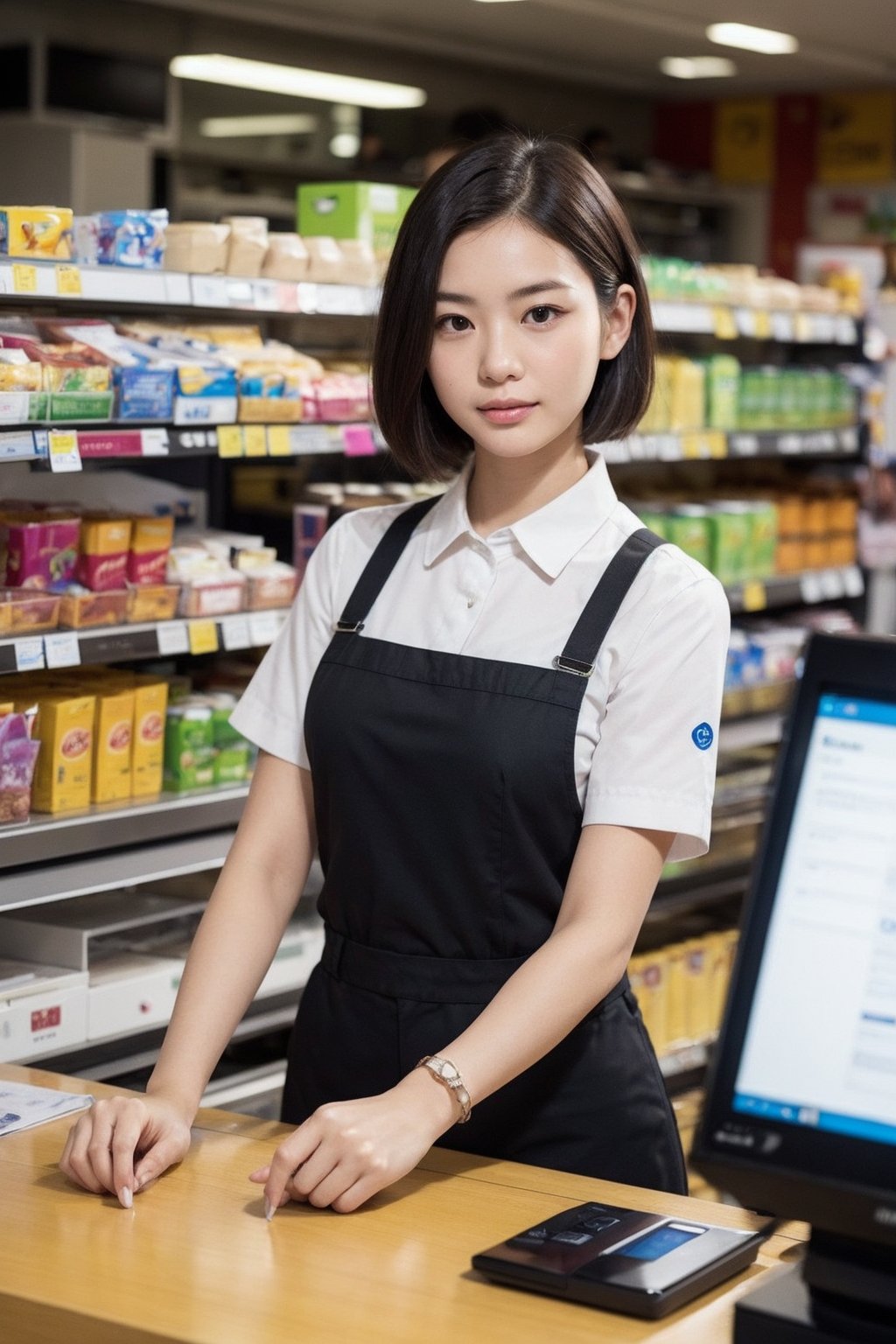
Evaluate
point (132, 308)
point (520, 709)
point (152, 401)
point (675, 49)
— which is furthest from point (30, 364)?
point (675, 49)

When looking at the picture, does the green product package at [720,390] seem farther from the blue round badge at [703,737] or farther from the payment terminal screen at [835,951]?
the payment terminal screen at [835,951]

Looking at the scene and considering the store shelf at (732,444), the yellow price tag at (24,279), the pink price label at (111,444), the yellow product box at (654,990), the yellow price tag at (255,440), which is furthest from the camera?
the yellow product box at (654,990)

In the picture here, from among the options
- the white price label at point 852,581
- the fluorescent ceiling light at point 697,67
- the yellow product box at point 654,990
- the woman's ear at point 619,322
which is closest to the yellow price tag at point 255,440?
the woman's ear at point 619,322

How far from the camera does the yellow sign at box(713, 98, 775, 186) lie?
11.4 metres

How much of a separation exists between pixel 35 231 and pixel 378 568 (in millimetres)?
1191

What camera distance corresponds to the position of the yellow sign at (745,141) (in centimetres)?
1136

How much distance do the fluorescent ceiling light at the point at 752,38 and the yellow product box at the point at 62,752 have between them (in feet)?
22.1

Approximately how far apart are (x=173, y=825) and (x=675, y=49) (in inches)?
303

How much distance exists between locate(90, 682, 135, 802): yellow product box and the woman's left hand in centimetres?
164

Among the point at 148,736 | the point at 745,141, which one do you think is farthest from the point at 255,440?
the point at 745,141

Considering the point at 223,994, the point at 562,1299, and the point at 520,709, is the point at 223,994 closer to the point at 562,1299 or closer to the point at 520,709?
the point at 520,709

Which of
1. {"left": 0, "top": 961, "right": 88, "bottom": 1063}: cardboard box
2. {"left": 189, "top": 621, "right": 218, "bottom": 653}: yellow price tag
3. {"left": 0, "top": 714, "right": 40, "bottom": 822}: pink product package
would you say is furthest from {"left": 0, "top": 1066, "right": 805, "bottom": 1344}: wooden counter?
{"left": 189, "top": 621, "right": 218, "bottom": 653}: yellow price tag

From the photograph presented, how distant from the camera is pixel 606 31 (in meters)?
9.16

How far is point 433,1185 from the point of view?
1748mm
